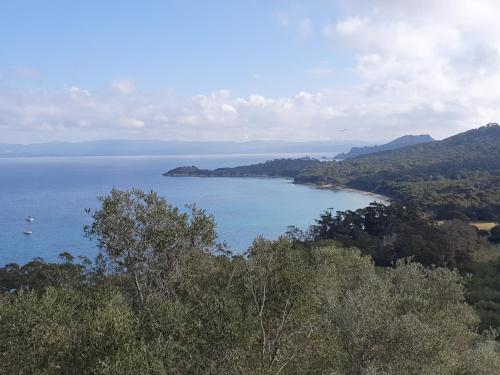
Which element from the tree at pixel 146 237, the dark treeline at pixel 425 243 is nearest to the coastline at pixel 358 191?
the dark treeline at pixel 425 243

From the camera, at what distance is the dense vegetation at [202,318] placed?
37.8ft

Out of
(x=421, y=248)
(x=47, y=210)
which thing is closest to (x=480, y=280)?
(x=421, y=248)

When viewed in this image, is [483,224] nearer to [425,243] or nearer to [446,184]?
[425,243]

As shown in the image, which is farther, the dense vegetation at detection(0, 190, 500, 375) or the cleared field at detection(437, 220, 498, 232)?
the cleared field at detection(437, 220, 498, 232)

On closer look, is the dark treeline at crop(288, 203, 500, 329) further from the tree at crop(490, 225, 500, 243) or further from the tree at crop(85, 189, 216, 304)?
the tree at crop(85, 189, 216, 304)

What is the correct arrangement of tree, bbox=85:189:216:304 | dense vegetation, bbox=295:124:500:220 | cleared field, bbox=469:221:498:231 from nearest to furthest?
1. tree, bbox=85:189:216:304
2. cleared field, bbox=469:221:498:231
3. dense vegetation, bbox=295:124:500:220

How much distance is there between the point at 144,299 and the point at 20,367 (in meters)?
7.38

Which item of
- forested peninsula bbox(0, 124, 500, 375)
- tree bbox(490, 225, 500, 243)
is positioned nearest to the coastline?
tree bbox(490, 225, 500, 243)

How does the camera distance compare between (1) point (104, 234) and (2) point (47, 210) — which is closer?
(1) point (104, 234)

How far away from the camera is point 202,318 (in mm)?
13367

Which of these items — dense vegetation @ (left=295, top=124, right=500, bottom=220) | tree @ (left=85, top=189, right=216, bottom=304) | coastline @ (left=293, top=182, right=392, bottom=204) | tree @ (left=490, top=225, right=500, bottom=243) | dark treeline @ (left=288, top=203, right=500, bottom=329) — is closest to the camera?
tree @ (left=85, top=189, right=216, bottom=304)

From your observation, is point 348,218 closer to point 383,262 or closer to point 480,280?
point 383,262

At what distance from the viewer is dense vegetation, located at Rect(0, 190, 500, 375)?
37.8ft

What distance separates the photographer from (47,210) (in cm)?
13662
